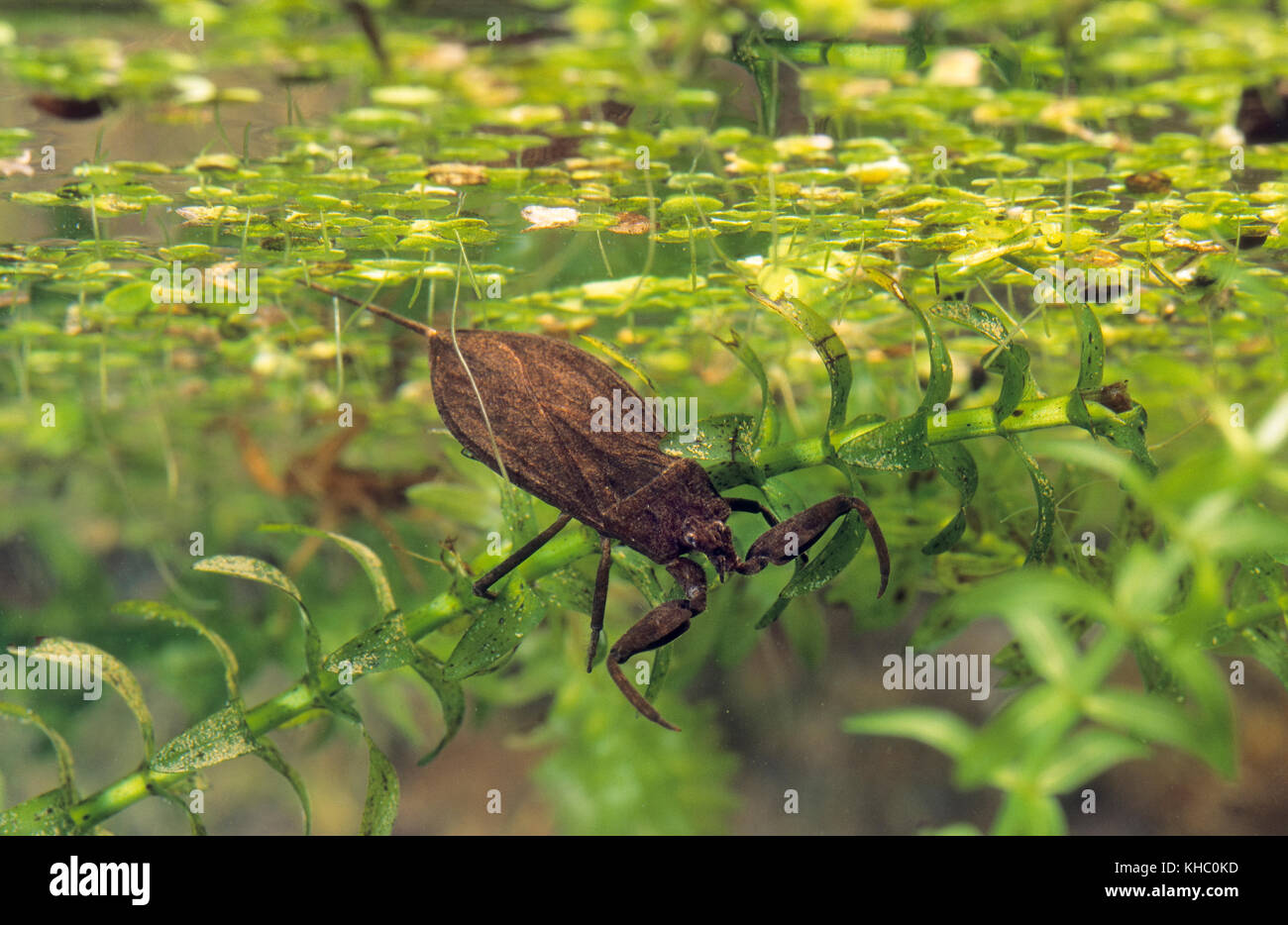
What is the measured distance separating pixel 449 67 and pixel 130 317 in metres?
2.04

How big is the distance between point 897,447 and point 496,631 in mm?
739

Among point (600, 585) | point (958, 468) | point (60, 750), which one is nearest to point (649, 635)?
point (600, 585)

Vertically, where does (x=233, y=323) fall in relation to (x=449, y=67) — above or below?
below

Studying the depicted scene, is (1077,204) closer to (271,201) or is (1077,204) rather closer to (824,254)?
(824,254)

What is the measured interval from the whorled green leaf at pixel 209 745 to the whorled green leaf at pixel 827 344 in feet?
3.89

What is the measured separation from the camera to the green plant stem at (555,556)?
4.25 ft

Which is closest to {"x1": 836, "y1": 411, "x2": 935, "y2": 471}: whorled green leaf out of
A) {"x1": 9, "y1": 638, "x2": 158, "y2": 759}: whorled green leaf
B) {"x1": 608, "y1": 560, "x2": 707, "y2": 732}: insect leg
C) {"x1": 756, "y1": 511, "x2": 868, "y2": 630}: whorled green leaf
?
{"x1": 756, "y1": 511, "x2": 868, "y2": 630}: whorled green leaf

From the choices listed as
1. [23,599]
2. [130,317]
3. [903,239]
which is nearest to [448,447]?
[130,317]

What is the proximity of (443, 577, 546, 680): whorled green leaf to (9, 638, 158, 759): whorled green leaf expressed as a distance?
63 centimetres

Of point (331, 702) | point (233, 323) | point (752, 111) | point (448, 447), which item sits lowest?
point (331, 702)

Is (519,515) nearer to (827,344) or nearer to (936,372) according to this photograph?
(827,344)

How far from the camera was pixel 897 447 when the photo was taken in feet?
4.23

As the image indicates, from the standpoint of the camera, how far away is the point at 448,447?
94.9 inches
